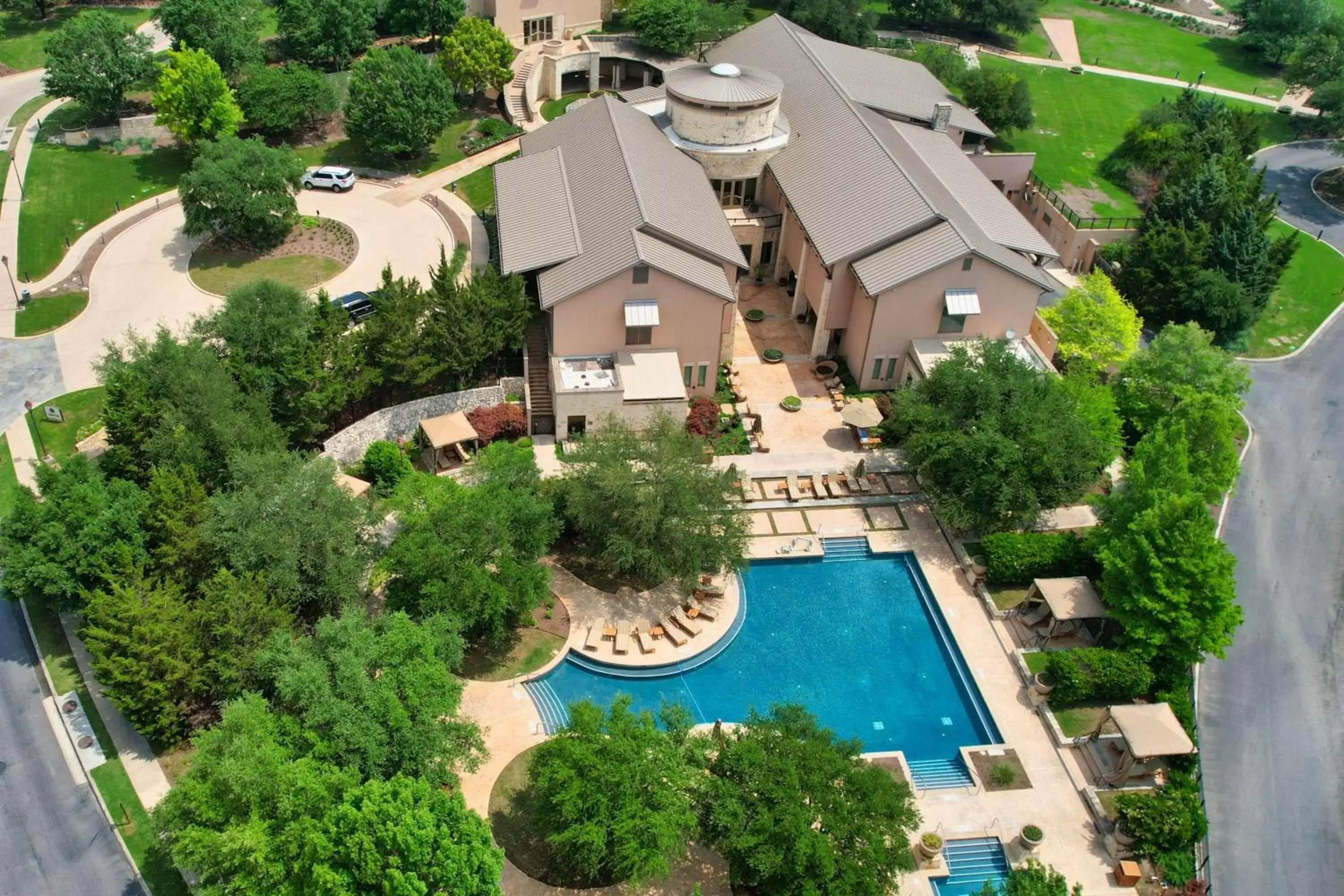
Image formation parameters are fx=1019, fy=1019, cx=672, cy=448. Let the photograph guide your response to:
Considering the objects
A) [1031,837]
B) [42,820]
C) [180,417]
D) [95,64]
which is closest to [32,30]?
[95,64]

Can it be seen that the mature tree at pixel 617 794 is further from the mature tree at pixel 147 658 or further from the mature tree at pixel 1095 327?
the mature tree at pixel 1095 327

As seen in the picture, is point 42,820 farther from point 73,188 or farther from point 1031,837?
point 73,188

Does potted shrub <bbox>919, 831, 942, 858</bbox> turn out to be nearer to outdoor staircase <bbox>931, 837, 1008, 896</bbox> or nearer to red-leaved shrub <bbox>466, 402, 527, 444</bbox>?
outdoor staircase <bbox>931, 837, 1008, 896</bbox>

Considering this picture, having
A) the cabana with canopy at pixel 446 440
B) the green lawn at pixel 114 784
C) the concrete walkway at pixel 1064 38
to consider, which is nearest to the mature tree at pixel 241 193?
the cabana with canopy at pixel 446 440

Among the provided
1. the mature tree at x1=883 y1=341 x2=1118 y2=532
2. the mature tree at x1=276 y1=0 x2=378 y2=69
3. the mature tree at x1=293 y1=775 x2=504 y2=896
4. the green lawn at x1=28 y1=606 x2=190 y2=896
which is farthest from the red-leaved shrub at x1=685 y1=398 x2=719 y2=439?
the mature tree at x1=276 y1=0 x2=378 y2=69

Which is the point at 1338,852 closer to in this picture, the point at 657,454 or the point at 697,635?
the point at 697,635

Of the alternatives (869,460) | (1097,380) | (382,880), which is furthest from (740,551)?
(1097,380)
